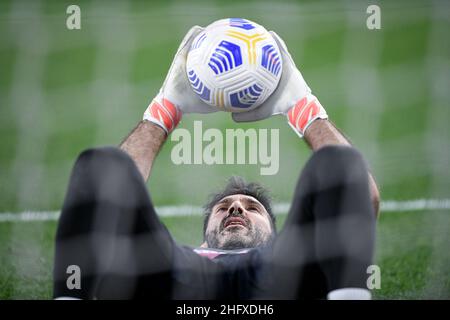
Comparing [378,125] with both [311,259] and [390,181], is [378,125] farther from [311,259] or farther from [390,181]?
[311,259]

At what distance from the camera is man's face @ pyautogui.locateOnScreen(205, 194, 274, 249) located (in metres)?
2.83

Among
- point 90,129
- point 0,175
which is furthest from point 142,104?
point 0,175

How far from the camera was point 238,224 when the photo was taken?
285 cm

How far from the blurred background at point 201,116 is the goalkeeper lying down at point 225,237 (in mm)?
957

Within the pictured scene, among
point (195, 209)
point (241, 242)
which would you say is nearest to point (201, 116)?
point (195, 209)

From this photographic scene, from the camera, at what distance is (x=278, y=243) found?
93.8 inches

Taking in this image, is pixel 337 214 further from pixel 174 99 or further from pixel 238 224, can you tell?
pixel 174 99

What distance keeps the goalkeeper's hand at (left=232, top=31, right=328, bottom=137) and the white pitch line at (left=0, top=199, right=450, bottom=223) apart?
1223 millimetres

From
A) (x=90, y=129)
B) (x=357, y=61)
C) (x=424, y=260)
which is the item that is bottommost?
(x=424, y=260)

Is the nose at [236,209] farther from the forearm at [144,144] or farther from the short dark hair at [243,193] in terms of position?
the forearm at [144,144]

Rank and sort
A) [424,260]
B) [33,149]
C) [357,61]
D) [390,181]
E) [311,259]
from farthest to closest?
[357,61]
[33,149]
[390,181]
[424,260]
[311,259]

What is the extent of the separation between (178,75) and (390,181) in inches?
72.2

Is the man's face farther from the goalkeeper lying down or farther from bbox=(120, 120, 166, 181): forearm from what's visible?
Result: bbox=(120, 120, 166, 181): forearm

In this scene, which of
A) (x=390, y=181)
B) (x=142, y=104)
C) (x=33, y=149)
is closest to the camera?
(x=390, y=181)
